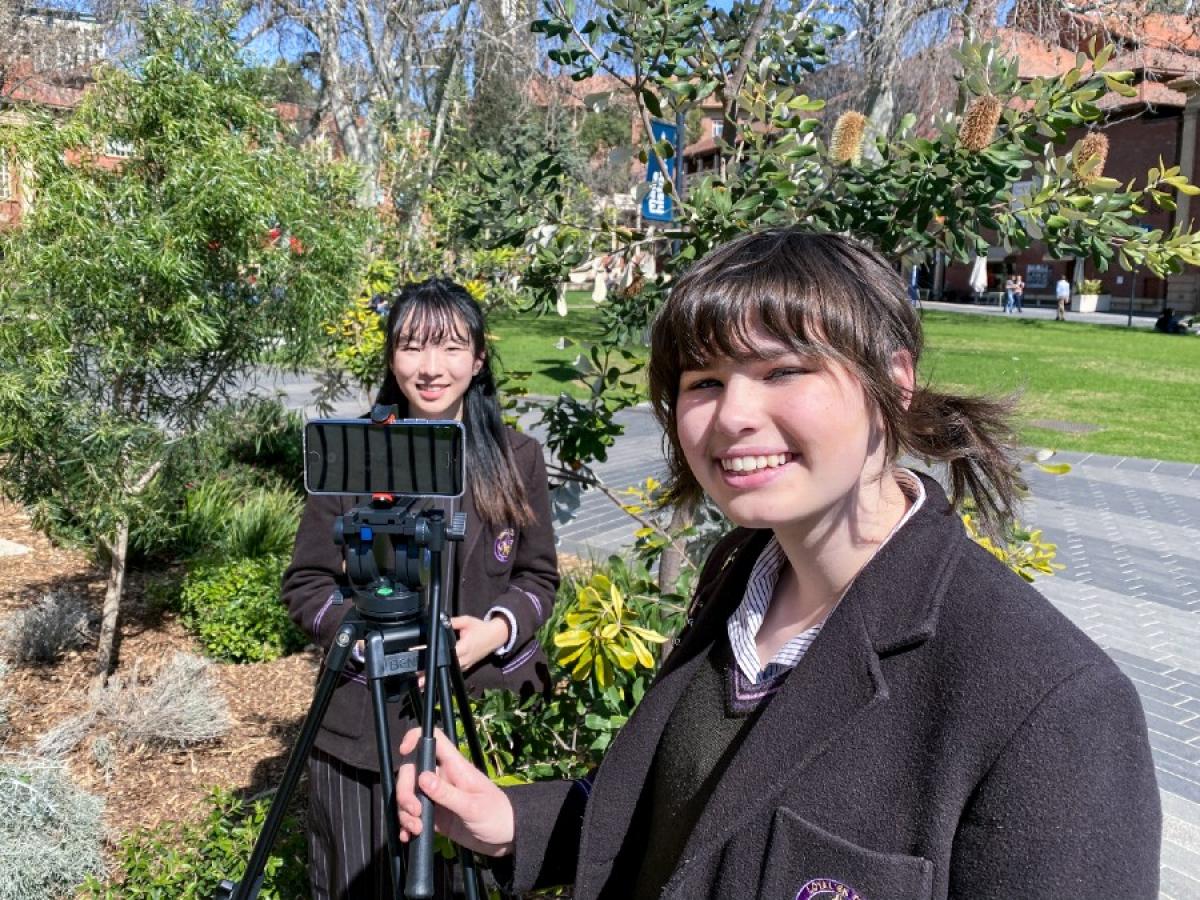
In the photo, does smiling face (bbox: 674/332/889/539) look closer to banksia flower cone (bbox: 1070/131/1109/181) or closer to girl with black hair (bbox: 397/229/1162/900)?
girl with black hair (bbox: 397/229/1162/900)

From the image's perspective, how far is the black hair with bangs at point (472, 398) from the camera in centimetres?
236

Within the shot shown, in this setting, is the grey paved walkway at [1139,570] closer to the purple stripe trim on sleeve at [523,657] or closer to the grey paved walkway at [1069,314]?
the purple stripe trim on sleeve at [523,657]

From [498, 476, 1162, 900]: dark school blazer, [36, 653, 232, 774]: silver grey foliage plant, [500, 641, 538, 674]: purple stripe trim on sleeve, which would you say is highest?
[498, 476, 1162, 900]: dark school blazer

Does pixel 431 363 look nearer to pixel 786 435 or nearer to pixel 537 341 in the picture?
pixel 786 435

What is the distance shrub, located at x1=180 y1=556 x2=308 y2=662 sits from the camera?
477cm

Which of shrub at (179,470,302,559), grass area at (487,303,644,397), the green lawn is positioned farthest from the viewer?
grass area at (487,303,644,397)

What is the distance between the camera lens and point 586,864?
1.40 m

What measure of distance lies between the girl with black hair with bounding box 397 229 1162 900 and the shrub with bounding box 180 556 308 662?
365 centimetres

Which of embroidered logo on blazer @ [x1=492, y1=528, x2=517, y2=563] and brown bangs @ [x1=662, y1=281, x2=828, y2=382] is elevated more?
brown bangs @ [x1=662, y1=281, x2=828, y2=382]

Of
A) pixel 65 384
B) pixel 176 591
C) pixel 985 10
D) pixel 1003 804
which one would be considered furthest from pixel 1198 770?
pixel 985 10

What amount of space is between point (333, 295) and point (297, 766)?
2.59m

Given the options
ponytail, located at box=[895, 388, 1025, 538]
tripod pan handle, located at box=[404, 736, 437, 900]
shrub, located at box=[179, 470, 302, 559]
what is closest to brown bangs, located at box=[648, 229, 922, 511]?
ponytail, located at box=[895, 388, 1025, 538]

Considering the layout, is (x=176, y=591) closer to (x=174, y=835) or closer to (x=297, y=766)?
(x=174, y=835)

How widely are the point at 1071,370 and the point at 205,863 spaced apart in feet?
56.5
